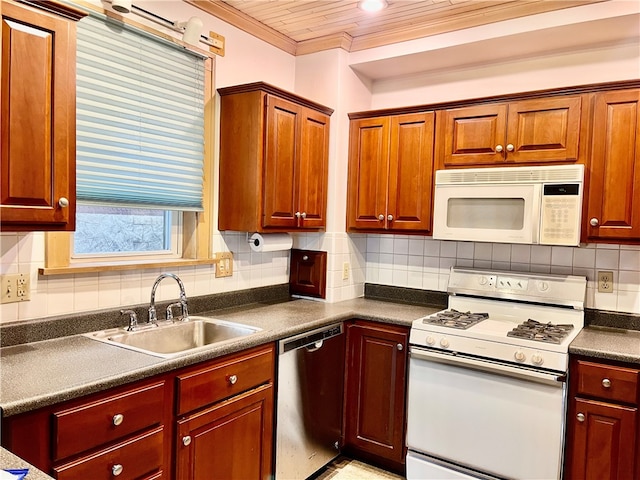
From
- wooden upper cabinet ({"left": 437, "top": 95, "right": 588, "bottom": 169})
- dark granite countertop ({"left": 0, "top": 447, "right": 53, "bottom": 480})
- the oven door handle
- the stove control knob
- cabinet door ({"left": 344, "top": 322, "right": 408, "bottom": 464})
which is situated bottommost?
cabinet door ({"left": 344, "top": 322, "right": 408, "bottom": 464})

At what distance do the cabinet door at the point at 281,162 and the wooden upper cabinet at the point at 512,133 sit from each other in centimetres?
89

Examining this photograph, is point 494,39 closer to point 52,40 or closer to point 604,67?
point 604,67

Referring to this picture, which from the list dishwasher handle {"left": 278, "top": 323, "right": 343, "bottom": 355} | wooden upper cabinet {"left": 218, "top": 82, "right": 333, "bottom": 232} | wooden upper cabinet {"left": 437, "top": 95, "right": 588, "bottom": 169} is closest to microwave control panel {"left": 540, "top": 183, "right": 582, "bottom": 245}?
wooden upper cabinet {"left": 437, "top": 95, "right": 588, "bottom": 169}

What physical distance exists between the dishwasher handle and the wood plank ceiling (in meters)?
1.81

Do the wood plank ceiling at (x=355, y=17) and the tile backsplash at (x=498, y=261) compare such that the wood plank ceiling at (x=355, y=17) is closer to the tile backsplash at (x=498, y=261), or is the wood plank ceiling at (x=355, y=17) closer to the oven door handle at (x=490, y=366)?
the tile backsplash at (x=498, y=261)

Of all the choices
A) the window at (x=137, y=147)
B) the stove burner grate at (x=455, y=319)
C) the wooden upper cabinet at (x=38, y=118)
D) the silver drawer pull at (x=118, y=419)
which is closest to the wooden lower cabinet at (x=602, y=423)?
the stove burner grate at (x=455, y=319)

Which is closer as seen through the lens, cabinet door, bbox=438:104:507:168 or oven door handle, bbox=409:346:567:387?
oven door handle, bbox=409:346:567:387

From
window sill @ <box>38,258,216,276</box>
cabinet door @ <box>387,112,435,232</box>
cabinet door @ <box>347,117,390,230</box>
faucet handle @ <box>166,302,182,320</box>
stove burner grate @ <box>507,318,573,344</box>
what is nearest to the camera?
window sill @ <box>38,258,216,276</box>

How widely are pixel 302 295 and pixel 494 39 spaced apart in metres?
1.99

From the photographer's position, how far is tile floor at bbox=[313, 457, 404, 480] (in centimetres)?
270

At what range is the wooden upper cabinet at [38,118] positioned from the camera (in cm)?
149

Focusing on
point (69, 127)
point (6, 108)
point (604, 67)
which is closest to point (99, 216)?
point (69, 127)

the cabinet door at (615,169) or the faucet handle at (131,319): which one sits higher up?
the cabinet door at (615,169)

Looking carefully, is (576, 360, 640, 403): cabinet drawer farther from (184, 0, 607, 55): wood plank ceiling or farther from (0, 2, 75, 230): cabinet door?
(0, 2, 75, 230): cabinet door
